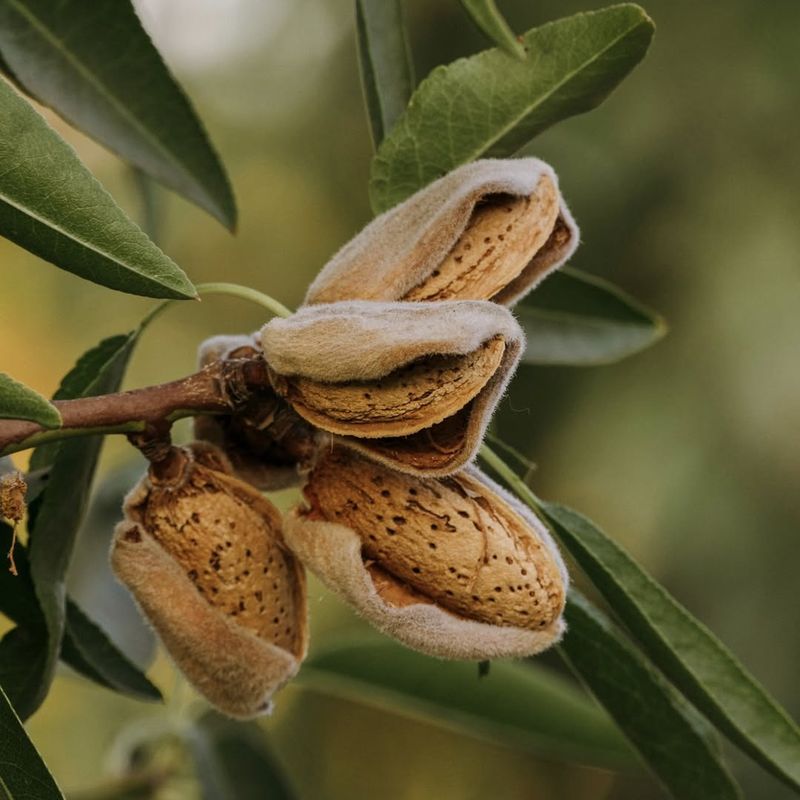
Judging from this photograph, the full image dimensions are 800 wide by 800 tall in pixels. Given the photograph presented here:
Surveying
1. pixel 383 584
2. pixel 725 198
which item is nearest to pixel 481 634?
pixel 383 584

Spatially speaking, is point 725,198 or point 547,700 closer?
point 547,700

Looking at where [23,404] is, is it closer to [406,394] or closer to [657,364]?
[406,394]

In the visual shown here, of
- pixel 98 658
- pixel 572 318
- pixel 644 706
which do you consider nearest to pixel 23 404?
pixel 98 658

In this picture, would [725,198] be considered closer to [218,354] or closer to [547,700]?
[547,700]

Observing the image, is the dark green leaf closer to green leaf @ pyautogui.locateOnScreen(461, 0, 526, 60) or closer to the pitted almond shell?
the pitted almond shell

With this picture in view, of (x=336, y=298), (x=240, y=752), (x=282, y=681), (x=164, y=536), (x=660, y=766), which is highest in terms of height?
(x=336, y=298)

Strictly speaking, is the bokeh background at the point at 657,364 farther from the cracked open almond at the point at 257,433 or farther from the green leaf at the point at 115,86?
the cracked open almond at the point at 257,433
